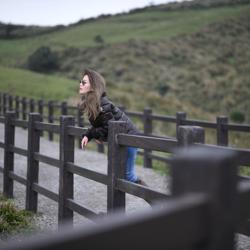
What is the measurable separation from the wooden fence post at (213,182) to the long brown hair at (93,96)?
3900 mm


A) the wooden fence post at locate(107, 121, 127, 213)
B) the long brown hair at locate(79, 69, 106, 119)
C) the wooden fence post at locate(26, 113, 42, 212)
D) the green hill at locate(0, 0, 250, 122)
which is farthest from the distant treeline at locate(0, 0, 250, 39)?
the wooden fence post at locate(107, 121, 127, 213)

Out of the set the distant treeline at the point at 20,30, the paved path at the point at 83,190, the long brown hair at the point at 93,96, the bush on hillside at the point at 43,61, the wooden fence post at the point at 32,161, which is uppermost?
the distant treeline at the point at 20,30

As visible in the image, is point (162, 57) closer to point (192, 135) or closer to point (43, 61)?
point (43, 61)

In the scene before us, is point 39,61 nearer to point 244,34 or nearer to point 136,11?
point 244,34

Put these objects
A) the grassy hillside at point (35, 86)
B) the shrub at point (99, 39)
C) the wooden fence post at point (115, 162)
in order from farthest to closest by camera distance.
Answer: the shrub at point (99, 39)
the grassy hillside at point (35, 86)
the wooden fence post at point (115, 162)

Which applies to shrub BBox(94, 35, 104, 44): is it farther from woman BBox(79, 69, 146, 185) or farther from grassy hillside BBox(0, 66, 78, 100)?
woman BBox(79, 69, 146, 185)

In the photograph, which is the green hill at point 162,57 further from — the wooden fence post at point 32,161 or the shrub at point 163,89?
the wooden fence post at point 32,161

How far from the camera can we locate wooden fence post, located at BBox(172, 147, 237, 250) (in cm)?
165

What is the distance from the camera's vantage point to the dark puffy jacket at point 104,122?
556 cm

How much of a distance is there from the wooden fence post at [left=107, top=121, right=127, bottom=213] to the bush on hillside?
45450 millimetres

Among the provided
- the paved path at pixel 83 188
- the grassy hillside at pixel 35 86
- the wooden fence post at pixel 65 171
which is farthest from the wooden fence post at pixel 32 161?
the grassy hillside at pixel 35 86

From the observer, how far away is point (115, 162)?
16.2 ft

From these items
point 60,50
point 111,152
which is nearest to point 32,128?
point 111,152

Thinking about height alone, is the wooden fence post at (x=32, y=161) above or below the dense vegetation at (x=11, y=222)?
above
